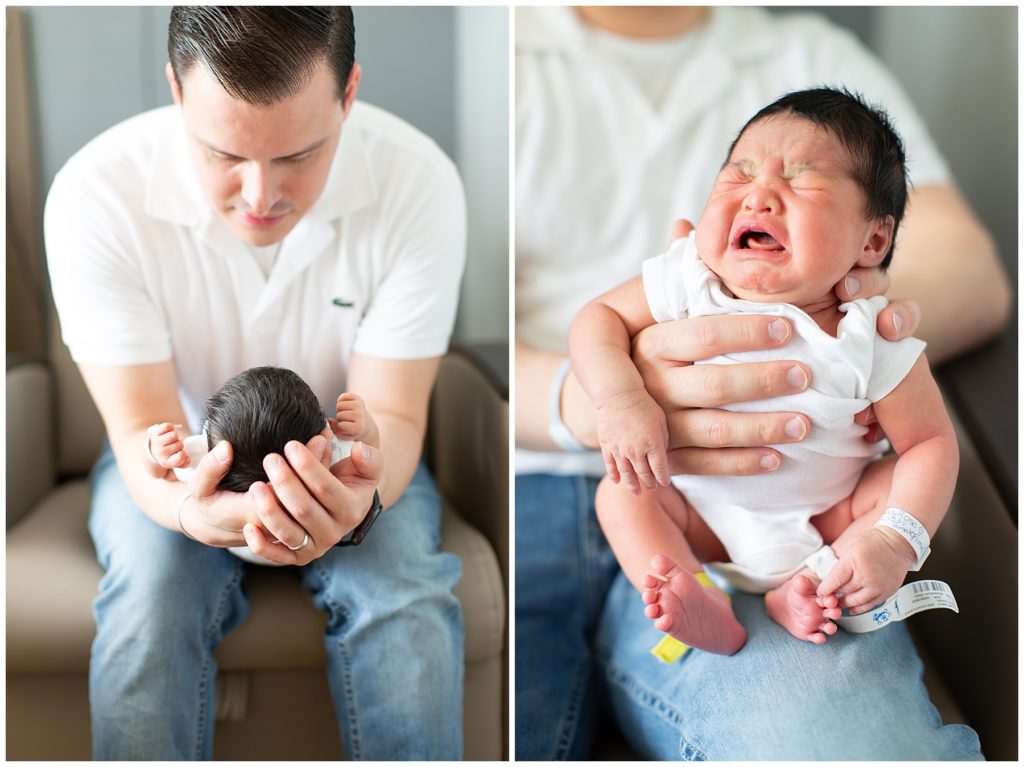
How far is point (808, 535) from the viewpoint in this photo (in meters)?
0.82

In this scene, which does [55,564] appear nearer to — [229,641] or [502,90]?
[229,641]

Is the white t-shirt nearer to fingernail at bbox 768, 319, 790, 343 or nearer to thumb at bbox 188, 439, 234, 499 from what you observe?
fingernail at bbox 768, 319, 790, 343

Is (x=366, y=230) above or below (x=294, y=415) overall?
above

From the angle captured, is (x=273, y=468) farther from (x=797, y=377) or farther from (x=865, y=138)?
(x=865, y=138)

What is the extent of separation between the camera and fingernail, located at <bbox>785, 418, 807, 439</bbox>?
0.77 m

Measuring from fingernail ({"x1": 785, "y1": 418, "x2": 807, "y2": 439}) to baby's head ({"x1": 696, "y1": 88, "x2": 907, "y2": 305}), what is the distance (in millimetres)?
102

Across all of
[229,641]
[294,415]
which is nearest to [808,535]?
[294,415]

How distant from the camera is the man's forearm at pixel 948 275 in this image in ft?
3.61

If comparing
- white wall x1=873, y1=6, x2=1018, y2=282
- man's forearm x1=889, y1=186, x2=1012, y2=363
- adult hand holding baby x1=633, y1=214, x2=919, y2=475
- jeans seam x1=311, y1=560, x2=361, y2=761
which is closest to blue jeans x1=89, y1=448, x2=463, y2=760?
jeans seam x1=311, y1=560, x2=361, y2=761

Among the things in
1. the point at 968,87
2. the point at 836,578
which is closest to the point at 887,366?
the point at 836,578

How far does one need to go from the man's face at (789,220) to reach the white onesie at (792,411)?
23mm

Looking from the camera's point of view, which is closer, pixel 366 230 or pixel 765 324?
pixel 765 324

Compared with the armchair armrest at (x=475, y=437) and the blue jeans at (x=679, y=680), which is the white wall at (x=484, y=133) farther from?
the blue jeans at (x=679, y=680)

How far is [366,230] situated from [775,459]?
0.45 meters
